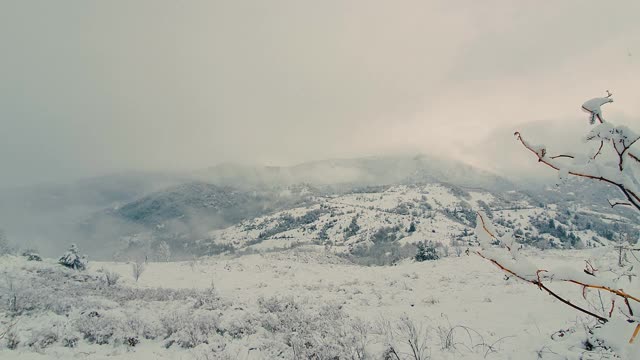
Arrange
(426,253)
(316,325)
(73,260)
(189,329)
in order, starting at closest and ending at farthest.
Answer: (316,325) → (189,329) → (73,260) → (426,253)

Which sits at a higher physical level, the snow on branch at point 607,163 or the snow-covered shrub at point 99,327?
the snow on branch at point 607,163

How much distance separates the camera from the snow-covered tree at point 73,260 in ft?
88.4

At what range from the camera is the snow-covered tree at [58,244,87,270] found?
26938mm

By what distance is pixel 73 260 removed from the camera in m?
27.2

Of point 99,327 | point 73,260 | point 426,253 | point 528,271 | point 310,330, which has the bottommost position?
point 426,253

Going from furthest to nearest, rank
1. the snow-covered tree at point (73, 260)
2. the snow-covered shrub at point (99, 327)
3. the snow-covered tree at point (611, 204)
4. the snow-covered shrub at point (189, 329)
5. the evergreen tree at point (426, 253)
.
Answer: the evergreen tree at point (426, 253) → the snow-covered tree at point (73, 260) → the snow-covered shrub at point (99, 327) → the snow-covered shrub at point (189, 329) → the snow-covered tree at point (611, 204)

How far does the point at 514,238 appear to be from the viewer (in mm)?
2256

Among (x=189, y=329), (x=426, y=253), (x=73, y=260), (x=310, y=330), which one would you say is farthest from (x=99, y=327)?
(x=426, y=253)

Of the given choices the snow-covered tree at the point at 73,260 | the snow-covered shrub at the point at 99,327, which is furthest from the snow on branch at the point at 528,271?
the snow-covered tree at the point at 73,260

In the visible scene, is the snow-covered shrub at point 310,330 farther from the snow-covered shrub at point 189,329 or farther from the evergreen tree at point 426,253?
the evergreen tree at point 426,253

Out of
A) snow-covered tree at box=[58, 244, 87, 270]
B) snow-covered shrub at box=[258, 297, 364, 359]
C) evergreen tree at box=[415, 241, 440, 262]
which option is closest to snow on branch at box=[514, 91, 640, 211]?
snow-covered shrub at box=[258, 297, 364, 359]

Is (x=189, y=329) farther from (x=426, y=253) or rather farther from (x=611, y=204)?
(x=426, y=253)

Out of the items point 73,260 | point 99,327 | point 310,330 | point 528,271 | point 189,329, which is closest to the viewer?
point 528,271

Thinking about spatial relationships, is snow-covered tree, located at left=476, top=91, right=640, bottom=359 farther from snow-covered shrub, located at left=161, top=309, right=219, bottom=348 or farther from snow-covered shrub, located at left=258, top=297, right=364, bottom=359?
snow-covered shrub, located at left=161, top=309, right=219, bottom=348
